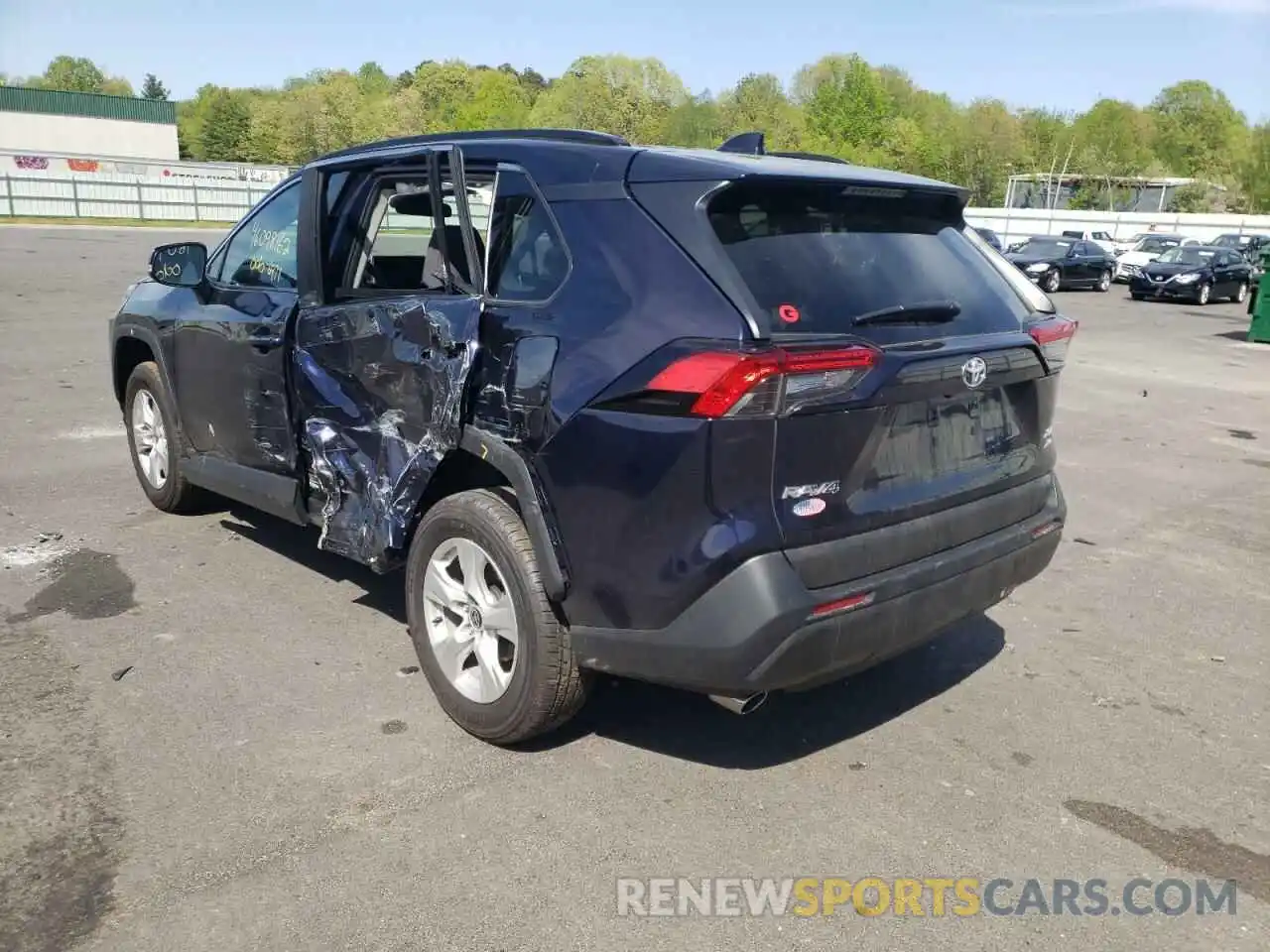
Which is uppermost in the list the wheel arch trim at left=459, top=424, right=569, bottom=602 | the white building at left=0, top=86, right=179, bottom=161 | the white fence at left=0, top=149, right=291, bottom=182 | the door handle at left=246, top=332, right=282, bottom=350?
the white building at left=0, top=86, right=179, bottom=161

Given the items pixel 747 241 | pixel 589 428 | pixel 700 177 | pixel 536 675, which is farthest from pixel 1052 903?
pixel 700 177

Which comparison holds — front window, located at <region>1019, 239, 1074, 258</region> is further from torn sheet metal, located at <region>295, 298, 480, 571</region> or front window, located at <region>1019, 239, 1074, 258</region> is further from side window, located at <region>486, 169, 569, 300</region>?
side window, located at <region>486, 169, 569, 300</region>

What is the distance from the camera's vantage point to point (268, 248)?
4.83 m

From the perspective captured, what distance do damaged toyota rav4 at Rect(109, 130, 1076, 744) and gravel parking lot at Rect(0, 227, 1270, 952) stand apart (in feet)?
1.33

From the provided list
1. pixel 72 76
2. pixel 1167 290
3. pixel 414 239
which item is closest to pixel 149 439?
pixel 414 239

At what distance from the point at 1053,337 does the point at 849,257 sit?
3.31 feet

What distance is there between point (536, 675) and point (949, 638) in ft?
6.98

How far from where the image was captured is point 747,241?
3.06m

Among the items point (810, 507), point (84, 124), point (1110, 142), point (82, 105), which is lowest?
point (810, 507)

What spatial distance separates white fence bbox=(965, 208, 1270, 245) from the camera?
5331 cm

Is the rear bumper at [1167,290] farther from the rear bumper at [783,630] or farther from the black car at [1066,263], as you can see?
the rear bumper at [783,630]

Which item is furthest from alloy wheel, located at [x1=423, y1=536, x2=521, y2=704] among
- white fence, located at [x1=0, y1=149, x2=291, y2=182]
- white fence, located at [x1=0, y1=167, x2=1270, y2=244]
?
white fence, located at [x1=0, y1=149, x2=291, y2=182]

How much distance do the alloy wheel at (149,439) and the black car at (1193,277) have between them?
2676 centimetres

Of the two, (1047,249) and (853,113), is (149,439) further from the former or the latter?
(853,113)
